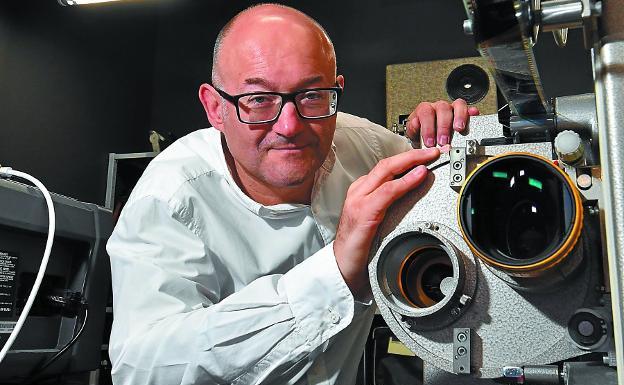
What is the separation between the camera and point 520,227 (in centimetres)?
61

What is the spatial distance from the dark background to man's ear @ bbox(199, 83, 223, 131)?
171cm

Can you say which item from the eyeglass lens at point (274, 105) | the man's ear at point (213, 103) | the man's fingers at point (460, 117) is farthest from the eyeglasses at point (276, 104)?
the man's fingers at point (460, 117)

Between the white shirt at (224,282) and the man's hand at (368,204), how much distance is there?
0.03m

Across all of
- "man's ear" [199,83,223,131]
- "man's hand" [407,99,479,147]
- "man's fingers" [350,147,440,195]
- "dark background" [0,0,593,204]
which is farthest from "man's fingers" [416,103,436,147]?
"dark background" [0,0,593,204]

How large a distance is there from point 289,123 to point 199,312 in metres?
0.33

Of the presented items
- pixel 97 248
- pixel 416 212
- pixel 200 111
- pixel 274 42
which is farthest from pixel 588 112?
pixel 200 111

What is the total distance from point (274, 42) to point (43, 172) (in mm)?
2217

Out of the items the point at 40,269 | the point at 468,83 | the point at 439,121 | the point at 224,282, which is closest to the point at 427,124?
the point at 439,121

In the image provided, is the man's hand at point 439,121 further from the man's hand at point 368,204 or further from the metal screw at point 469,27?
the metal screw at point 469,27

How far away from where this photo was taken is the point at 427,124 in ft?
2.92

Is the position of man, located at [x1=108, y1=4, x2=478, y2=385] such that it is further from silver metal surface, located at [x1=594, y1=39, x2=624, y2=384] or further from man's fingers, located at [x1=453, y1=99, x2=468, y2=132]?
silver metal surface, located at [x1=594, y1=39, x2=624, y2=384]

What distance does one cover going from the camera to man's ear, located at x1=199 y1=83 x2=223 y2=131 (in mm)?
1230

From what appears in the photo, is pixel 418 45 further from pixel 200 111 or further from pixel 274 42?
pixel 274 42

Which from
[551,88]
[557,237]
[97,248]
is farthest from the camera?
[551,88]
